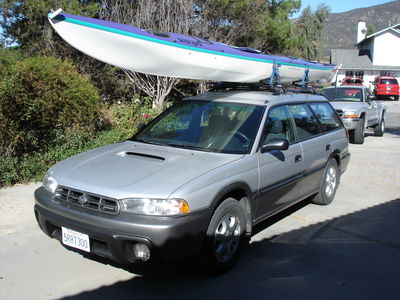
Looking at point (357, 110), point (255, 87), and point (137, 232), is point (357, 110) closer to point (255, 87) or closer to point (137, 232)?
point (255, 87)

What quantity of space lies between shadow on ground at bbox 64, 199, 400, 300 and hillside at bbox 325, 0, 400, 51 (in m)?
122

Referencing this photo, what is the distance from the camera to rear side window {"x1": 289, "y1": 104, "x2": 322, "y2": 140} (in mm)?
5238

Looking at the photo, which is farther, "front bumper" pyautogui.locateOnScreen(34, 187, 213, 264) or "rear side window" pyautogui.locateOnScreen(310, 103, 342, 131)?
"rear side window" pyautogui.locateOnScreen(310, 103, 342, 131)

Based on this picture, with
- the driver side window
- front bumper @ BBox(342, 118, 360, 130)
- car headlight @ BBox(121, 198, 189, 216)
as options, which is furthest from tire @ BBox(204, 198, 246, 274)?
front bumper @ BBox(342, 118, 360, 130)

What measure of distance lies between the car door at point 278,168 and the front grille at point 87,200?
5.09 feet

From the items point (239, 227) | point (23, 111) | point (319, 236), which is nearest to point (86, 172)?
point (239, 227)

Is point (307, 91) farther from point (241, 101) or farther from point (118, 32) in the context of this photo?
point (118, 32)

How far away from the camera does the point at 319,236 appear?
4980 mm

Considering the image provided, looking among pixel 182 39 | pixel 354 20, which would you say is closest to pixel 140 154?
pixel 182 39

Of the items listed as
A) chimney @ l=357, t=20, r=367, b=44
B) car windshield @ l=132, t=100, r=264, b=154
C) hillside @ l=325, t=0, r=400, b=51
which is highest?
hillside @ l=325, t=0, r=400, b=51

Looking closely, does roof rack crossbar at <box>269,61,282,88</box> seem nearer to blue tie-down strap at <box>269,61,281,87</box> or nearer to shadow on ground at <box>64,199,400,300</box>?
blue tie-down strap at <box>269,61,281,87</box>

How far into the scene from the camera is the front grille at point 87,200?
3459 millimetres

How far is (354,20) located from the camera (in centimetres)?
14388

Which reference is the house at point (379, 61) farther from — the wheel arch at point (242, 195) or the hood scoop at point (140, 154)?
the hood scoop at point (140, 154)
